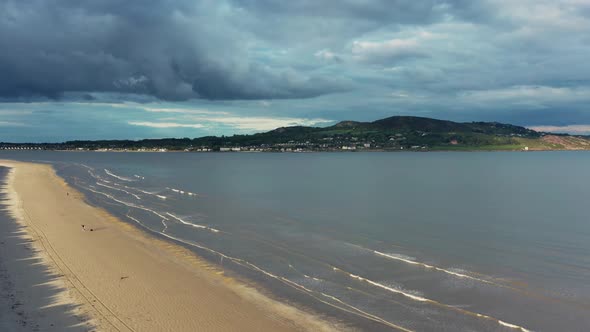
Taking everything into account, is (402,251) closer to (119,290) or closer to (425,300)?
(425,300)

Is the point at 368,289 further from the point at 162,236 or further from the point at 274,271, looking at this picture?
the point at 162,236

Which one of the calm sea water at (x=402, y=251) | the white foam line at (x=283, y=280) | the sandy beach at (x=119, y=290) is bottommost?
the calm sea water at (x=402, y=251)

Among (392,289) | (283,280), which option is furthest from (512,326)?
(283,280)

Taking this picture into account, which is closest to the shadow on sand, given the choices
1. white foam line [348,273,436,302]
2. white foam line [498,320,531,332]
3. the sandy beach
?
the sandy beach

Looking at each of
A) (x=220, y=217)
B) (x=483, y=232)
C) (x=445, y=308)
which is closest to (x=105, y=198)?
(x=220, y=217)

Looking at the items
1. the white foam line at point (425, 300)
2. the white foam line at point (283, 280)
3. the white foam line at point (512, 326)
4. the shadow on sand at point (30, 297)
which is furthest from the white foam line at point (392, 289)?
the shadow on sand at point (30, 297)

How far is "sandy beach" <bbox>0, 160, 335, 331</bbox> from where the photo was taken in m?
16.6

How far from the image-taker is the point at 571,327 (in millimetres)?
16547

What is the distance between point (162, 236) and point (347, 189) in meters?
42.2

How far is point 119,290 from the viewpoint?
20.2 m

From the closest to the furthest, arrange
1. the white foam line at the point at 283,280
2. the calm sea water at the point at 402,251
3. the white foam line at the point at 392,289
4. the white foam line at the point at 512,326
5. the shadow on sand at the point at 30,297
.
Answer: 1. the shadow on sand at the point at 30,297
2. the white foam line at the point at 512,326
3. the white foam line at the point at 283,280
4. the calm sea water at the point at 402,251
5. the white foam line at the point at 392,289

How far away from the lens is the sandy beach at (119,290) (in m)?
16.6

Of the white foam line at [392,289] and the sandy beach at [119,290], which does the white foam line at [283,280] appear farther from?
the white foam line at [392,289]

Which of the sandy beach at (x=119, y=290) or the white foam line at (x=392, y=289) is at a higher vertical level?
the sandy beach at (x=119, y=290)
